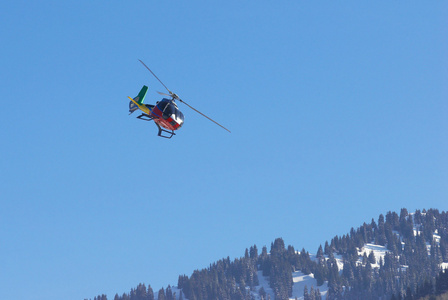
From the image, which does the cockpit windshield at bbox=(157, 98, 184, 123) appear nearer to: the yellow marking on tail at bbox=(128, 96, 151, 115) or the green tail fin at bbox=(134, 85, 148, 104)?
the yellow marking on tail at bbox=(128, 96, 151, 115)

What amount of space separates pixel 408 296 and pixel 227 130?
137528mm

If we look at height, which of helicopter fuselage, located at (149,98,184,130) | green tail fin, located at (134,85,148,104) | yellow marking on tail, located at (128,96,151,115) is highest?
green tail fin, located at (134,85,148,104)

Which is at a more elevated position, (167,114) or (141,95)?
(141,95)

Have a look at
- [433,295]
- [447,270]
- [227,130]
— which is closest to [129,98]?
[227,130]

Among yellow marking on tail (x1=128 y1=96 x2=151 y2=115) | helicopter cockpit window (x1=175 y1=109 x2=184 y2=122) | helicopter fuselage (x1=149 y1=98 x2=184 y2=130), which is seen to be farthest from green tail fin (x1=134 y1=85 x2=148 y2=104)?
helicopter cockpit window (x1=175 y1=109 x2=184 y2=122)

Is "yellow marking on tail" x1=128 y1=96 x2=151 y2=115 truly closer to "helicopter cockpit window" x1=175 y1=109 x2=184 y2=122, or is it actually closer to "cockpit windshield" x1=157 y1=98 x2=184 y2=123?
"cockpit windshield" x1=157 y1=98 x2=184 y2=123

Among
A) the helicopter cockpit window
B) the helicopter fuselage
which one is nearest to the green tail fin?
the helicopter fuselage

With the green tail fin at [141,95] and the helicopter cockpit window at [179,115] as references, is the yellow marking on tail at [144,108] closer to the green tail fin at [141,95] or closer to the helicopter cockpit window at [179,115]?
the green tail fin at [141,95]

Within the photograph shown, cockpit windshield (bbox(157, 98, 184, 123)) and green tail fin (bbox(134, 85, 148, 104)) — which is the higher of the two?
green tail fin (bbox(134, 85, 148, 104))

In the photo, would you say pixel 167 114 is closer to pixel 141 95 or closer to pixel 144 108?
pixel 144 108

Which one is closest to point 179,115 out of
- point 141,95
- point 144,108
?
point 144,108

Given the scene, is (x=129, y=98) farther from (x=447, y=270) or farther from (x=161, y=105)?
(x=447, y=270)

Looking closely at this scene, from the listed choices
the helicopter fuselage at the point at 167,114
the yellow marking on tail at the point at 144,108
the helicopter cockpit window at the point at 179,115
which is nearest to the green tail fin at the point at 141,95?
the yellow marking on tail at the point at 144,108

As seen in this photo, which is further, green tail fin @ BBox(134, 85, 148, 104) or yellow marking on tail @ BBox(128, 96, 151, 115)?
green tail fin @ BBox(134, 85, 148, 104)
